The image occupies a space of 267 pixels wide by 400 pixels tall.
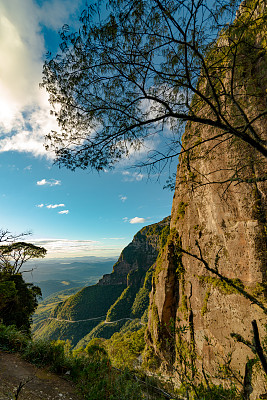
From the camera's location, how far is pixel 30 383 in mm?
4371

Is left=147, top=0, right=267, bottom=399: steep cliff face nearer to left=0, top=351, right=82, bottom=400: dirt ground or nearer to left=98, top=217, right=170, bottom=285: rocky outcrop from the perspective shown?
left=0, top=351, right=82, bottom=400: dirt ground

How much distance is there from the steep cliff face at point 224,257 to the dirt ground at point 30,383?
4.22 meters

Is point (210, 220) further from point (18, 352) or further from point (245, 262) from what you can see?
point (18, 352)

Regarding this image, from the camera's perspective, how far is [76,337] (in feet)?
219

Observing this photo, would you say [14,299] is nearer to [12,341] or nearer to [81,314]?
[12,341]

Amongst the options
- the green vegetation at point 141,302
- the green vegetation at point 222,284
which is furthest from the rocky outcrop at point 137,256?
the green vegetation at point 222,284

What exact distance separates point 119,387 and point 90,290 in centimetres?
9559

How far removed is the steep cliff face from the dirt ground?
422 cm

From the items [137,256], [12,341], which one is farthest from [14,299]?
[137,256]

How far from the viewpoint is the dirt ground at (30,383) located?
3.86 m

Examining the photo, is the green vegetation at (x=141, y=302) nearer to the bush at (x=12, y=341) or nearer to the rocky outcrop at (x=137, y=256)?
the rocky outcrop at (x=137, y=256)

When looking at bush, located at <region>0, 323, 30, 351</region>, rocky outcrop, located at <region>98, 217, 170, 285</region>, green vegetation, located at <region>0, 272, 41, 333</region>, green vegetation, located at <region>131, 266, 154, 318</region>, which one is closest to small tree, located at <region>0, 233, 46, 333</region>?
green vegetation, located at <region>0, 272, 41, 333</region>

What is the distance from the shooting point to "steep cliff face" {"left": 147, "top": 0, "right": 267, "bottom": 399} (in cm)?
768

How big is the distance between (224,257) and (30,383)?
32.6ft
